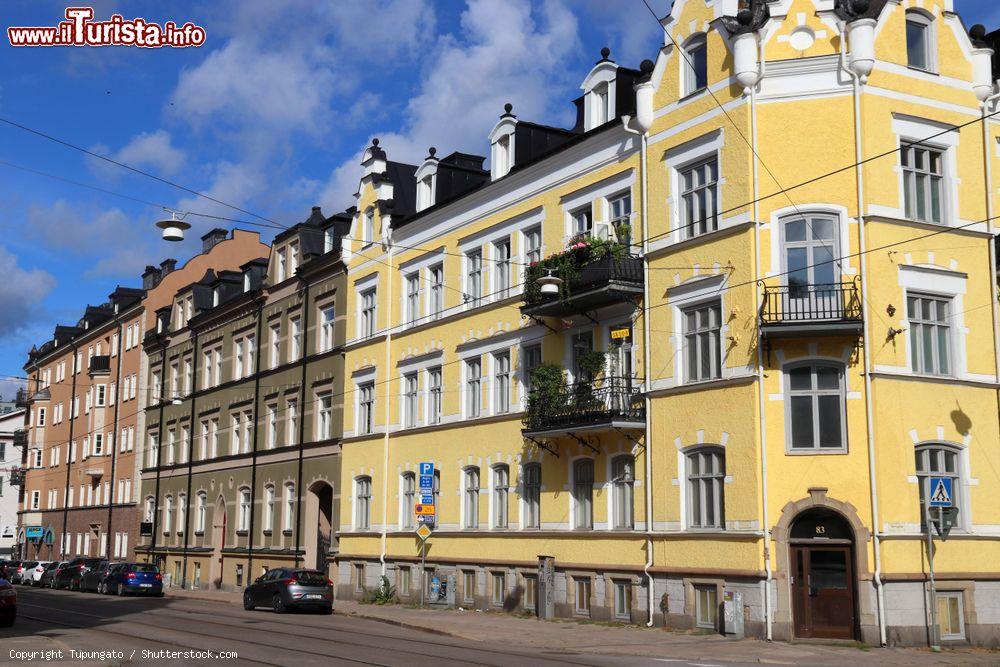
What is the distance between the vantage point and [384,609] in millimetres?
33750

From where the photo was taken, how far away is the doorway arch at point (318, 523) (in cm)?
4250

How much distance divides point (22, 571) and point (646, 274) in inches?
1713

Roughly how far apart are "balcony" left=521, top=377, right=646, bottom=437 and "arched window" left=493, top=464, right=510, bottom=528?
306 centimetres

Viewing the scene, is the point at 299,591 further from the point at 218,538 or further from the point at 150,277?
the point at 150,277

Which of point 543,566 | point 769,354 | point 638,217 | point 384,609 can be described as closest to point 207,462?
point 384,609

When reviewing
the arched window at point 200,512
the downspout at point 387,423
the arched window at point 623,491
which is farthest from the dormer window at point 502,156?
the arched window at point 200,512

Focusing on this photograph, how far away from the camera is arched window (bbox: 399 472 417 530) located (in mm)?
37000

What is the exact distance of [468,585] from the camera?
3328 centimetres

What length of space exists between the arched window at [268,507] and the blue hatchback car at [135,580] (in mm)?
4710

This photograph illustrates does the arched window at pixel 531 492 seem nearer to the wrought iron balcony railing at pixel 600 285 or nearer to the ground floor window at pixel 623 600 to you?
the ground floor window at pixel 623 600

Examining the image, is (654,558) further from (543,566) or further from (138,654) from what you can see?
(138,654)

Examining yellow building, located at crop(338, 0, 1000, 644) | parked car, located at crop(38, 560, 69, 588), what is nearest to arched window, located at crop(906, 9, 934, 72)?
yellow building, located at crop(338, 0, 1000, 644)

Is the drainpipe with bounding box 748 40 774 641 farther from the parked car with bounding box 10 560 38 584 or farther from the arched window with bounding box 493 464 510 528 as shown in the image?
the parked car with bounding box 10 560 38 584

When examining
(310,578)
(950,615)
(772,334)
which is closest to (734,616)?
(950,615)
